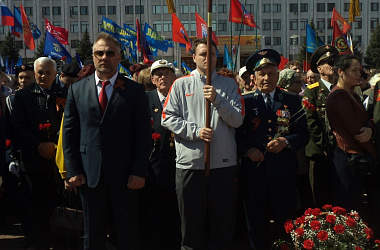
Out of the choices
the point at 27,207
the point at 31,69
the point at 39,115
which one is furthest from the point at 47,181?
the point at 31,69

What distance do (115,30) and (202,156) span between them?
15797 mm

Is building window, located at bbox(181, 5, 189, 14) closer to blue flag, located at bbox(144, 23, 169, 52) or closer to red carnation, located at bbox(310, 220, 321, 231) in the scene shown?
blue flag, located at bbox(144, 23, 169, 52)

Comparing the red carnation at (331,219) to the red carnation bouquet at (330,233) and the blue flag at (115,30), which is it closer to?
the red carnation bouquet at (330,233)

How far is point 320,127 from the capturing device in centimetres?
542

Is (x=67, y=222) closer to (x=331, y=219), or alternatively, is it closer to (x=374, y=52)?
(x=331, y=219)

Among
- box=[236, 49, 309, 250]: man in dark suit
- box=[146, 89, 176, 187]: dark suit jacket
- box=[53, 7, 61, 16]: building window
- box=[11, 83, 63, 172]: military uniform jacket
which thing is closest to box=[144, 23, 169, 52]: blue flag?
box=[11, 83, 63, 172]: military uniform jacket

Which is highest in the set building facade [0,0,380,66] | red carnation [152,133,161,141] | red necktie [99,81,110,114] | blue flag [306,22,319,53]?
building facade [0,0,380,66]

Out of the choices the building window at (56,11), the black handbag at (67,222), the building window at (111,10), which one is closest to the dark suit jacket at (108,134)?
the black handbag at (67,222)

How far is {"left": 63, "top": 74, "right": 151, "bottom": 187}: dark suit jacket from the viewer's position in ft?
13.3

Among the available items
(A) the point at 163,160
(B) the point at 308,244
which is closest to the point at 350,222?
(B) the point at 308,244

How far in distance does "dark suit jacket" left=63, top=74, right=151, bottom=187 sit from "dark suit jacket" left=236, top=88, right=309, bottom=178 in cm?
107

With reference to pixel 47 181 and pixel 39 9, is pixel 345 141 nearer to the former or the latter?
pixel 47 181

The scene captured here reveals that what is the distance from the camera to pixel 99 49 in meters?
4.11

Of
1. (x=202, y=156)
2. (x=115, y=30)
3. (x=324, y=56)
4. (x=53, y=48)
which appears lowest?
(x=202, y=156)
